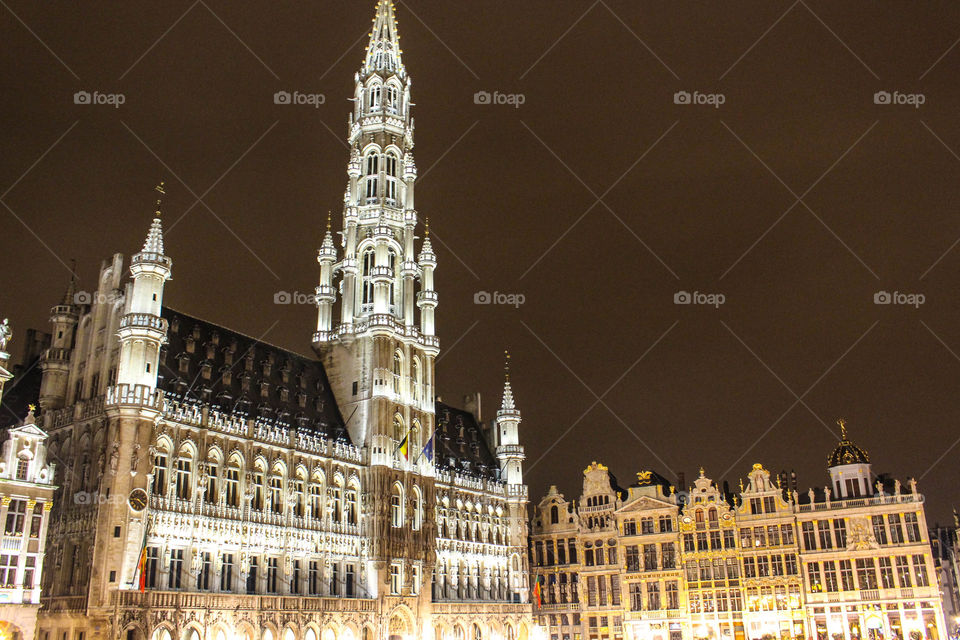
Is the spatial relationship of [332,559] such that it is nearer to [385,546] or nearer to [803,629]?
[385,546]

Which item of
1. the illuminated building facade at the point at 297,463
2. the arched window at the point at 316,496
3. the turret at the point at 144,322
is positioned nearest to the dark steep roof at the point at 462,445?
the illuminated building facade at the point at 297,463

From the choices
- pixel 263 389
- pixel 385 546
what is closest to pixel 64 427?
pixel 263 389

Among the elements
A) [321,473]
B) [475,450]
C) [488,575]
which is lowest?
[488,575]

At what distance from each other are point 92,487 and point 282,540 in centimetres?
1302

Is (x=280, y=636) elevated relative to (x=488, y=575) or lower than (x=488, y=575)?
lower

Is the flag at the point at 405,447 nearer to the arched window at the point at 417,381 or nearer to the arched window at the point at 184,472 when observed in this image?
the arched window at the point at 417,381

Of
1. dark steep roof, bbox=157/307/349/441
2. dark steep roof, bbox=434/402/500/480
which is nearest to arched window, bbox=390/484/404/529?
dark steep roof, bbox=157/307/349/441

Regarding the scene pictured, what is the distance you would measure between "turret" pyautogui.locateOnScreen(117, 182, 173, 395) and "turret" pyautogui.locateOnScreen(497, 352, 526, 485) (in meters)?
38.7

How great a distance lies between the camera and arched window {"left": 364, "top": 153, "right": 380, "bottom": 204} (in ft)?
246

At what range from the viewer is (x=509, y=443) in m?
82.4

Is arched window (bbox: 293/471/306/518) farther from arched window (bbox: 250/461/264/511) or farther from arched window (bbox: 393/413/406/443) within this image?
arched window (bbox: 393/413/406/443)

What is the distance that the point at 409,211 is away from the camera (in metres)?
75.6

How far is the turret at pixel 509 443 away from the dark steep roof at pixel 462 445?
131 centimetres

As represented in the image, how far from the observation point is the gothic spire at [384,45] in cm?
8088
